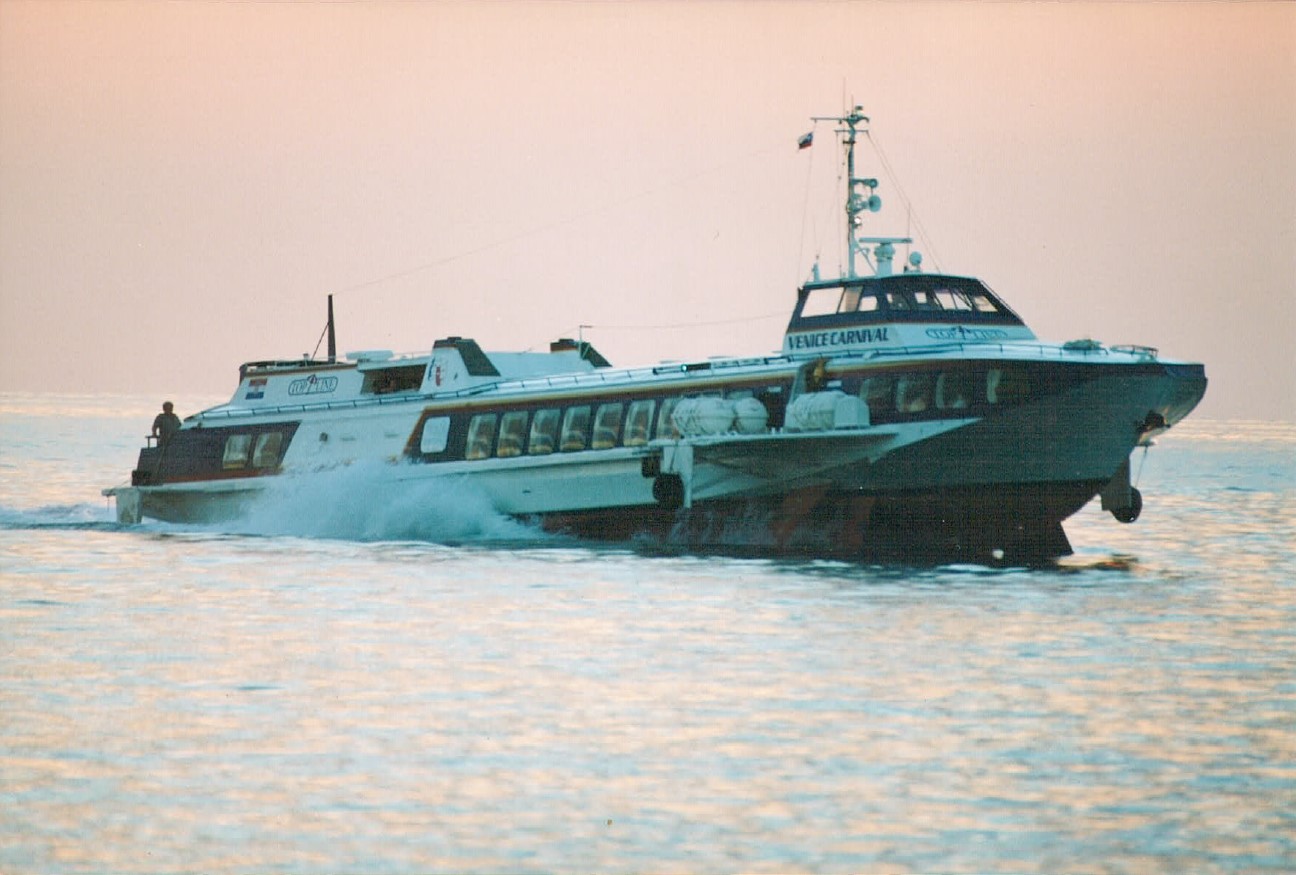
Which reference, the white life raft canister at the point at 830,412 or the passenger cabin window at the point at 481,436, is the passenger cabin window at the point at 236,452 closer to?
the passenger cabin window at the point at 481,436

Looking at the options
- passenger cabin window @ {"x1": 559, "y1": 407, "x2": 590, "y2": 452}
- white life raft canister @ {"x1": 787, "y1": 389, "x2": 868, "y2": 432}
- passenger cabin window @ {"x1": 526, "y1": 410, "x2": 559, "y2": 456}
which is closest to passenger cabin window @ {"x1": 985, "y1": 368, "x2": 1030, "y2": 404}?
white life raft canister @ {"x1": 787, "y1": 389, "x2": 868, "y2": 432}

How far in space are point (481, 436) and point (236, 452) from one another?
705cm

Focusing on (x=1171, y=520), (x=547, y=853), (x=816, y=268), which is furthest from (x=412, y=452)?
(x=547, y=853)

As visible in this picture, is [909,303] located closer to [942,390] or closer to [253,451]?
[942,390]

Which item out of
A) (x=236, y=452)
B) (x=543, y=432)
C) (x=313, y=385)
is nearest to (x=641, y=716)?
(x=543, y=432)

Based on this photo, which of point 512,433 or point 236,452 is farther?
point 236,452

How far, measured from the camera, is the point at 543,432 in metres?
35.9

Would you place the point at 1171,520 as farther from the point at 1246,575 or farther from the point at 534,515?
the point at 534,515

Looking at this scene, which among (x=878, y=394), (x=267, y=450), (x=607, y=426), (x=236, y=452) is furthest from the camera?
(x=236, y=452)

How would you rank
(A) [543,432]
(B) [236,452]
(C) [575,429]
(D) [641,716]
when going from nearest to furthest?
(D) [641,716] < (C) [575,429] < (A) [543,432] < (B) [236,452]

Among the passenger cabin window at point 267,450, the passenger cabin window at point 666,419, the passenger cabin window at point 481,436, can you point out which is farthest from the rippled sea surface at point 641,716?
the passenger cabin window at point 267,450

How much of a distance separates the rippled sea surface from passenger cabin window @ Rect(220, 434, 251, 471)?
8.18 m

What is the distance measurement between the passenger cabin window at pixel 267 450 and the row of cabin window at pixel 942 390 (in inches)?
553

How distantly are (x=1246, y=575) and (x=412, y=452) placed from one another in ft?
50.6
